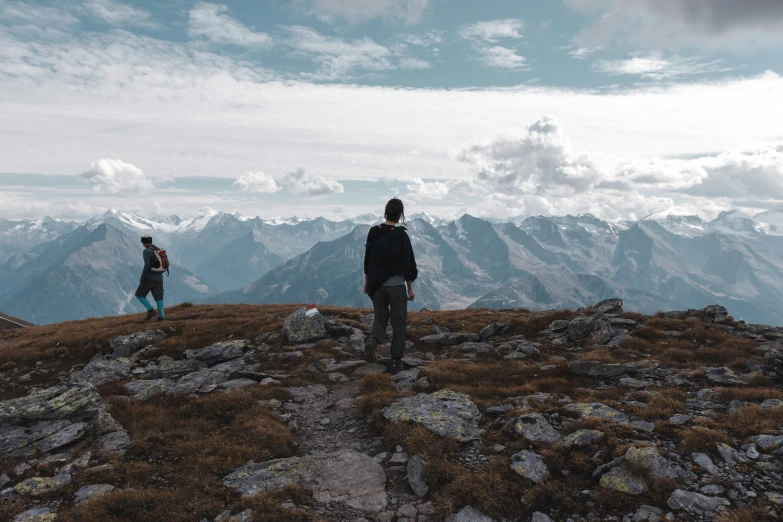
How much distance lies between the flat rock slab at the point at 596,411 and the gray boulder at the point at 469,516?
13.3 feet

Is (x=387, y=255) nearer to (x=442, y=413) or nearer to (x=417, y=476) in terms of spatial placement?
(x=442, y=413)

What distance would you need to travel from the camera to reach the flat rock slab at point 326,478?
7.84 meters

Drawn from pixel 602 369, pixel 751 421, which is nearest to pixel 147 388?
pixel 602 369

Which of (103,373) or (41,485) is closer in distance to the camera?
(41,485)

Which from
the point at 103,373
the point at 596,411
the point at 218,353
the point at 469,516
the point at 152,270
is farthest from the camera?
the point at 152,270

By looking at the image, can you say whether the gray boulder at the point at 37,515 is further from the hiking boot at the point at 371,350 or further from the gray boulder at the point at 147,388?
the hiking boot at the point at 371,350

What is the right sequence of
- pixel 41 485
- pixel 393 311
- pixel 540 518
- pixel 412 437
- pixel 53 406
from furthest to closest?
pixel 393 311, pixel 53 406, pixel 412 437, pixel 41 485, pixel 540 518

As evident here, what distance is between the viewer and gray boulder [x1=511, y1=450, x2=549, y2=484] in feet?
25.5

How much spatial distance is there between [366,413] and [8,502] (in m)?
7.66

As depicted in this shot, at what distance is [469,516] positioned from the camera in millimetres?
7004

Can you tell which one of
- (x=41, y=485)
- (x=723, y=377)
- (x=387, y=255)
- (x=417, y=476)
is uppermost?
(x=387, y=255)

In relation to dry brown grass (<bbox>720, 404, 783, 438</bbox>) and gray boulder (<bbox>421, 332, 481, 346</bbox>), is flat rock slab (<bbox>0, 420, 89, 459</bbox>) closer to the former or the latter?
gray boulder (<bbox>421, 332, 481, 346</bbox>)

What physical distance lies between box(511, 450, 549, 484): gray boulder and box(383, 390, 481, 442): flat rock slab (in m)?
1.43

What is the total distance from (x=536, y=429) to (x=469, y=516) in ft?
10.4
